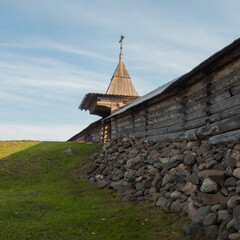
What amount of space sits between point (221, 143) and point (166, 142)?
3772mm

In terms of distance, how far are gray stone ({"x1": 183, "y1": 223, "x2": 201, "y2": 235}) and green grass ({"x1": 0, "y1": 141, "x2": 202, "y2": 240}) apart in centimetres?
19

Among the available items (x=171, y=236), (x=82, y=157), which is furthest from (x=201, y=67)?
(x=82, y=157)

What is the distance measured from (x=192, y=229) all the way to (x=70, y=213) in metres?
4.35

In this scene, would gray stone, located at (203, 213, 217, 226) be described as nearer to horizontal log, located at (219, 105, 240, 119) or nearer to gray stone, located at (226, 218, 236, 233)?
gray stone, located at (226, 218, 236, 233)

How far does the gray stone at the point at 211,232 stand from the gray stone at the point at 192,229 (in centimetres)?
26

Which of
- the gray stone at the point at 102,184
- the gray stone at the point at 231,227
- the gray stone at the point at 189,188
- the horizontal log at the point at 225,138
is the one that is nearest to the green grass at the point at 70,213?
the gray stone at the point at 102,184

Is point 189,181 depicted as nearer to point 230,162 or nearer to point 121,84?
point 230,162

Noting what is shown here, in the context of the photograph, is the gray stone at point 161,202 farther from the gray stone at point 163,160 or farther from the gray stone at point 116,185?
the gray stone at point 116,185

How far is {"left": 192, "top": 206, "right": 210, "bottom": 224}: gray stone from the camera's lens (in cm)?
636

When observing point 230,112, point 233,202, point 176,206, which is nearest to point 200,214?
point 233,202

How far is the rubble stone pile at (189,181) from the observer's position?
6.03m

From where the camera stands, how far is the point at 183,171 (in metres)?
8.37

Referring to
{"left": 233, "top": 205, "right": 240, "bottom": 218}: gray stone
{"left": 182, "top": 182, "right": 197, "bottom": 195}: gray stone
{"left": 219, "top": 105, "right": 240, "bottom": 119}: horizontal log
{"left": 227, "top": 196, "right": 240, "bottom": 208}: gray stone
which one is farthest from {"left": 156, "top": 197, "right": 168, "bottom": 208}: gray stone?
{"left": 219, "top": 105, "right": 240, "bottom": 119}: horizontal log

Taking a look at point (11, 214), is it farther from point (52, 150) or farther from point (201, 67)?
point (52, 150)
